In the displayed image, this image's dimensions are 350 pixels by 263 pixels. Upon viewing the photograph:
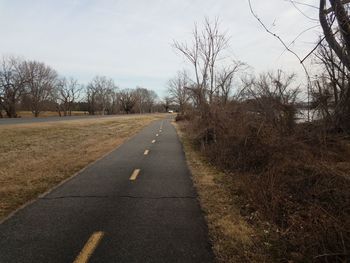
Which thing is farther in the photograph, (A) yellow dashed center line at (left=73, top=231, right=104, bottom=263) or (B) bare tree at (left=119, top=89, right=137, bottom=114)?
(B) bare tree at (left=119, top=89, right=137, bottom=114)

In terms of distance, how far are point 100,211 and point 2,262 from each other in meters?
2.46

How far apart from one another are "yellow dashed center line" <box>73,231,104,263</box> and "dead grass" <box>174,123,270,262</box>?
5.91ft

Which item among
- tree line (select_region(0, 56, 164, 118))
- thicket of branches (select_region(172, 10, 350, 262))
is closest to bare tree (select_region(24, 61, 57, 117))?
tree line (select_region(0, 56, 164, 118))

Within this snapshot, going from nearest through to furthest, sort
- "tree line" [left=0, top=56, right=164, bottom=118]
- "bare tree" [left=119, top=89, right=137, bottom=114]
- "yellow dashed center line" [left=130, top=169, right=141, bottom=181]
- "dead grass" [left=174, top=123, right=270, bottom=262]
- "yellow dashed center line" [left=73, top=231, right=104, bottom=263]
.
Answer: "yellow dashed center line" [left=73, top=231, right=104, bottom=263]
"dead grass" [left=174, top=123, right=270, bottom=262]
"yellow dashed center line" [left=130, top=169, right=141, bottom=181]
"tree line" [left=0, top=56, right=164, bottom=118]
"bare tree" [left=119, top=89, right=137, bottom=114]

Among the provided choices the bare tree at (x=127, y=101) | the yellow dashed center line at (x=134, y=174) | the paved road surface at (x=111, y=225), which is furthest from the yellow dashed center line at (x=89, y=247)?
the bare tree at (x=127, y=101)

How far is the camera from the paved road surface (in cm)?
494

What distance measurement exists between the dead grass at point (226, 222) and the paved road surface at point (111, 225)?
Answer: 0.71ft

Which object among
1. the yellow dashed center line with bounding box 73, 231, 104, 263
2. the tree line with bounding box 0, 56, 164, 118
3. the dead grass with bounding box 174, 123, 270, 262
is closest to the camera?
the yellow dashed center line with bounding box 73, 231, 104, 263

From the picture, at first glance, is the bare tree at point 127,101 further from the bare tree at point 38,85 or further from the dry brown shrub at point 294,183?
the dry brown shrub at point 294,183

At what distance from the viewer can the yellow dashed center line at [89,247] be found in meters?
4.73

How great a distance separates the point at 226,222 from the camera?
6.40m

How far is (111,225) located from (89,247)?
3.37ft

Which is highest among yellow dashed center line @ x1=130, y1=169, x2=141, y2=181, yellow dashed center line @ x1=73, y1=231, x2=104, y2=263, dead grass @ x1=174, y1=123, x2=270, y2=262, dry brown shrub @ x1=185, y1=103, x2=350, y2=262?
dry brown shrub @ x1=185, y1=103, x2=350, y2=262

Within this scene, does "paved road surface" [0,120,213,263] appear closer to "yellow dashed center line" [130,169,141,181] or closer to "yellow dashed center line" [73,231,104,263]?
"yellow dashed center line" [73,231,104,263]
